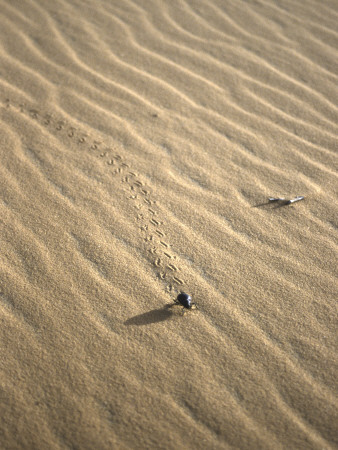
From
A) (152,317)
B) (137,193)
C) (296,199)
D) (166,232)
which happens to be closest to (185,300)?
(152,317)

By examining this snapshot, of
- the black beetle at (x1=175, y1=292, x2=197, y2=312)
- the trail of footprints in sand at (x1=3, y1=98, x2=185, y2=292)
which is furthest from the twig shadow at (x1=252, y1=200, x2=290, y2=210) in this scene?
the black beetle at (x1=175, y1=292, x2=197, y2=312)

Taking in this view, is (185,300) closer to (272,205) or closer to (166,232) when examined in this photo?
(166,232)

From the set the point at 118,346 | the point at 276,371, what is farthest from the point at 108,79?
the point at 276,371

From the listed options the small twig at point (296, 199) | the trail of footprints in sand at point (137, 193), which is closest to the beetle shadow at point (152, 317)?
the trail of footprints in sand at point (137, 193)

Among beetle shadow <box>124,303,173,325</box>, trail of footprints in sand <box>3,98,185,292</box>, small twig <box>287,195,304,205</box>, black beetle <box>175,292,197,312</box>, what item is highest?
small twig <box>287,195,304,205</box>

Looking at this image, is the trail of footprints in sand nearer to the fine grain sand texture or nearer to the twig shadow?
the fine grain sand texture

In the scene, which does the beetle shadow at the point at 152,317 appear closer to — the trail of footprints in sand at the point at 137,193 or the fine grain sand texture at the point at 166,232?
the fine grain sand texture at the point at 166,232

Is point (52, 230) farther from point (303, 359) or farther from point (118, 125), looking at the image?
point (303, 359)
